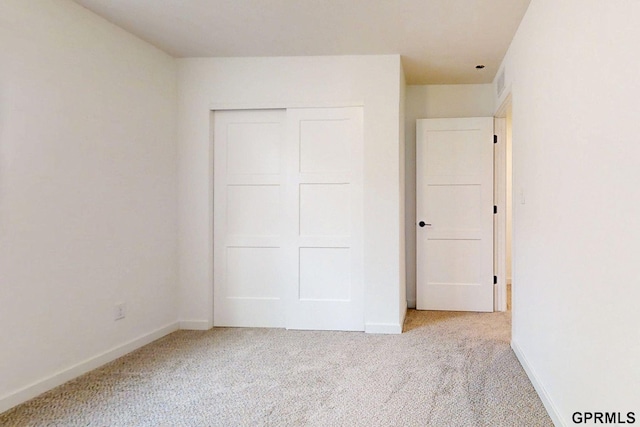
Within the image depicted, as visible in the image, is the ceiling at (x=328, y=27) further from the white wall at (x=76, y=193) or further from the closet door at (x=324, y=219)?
the closet door at (x=324, y=219)

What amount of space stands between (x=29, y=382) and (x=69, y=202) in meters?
1.08

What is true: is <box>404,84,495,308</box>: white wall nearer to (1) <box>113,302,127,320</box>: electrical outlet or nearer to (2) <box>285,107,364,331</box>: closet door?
(2) <box>285,107,364,331</box>: closet door

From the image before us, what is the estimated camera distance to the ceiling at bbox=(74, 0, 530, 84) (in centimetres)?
279

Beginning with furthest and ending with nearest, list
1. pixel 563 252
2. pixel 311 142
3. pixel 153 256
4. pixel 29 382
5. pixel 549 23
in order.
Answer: pixel 311 142 < pixel 153 256 < pixel 29 382 < pixel 549 23 < pixel 563 252

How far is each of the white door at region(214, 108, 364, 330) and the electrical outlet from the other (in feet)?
2.93

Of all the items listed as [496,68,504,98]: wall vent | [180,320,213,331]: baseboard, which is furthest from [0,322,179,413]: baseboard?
[496,68,504,98]: wall vent

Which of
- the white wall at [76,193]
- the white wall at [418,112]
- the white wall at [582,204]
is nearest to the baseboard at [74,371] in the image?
the white wall at [76,193]

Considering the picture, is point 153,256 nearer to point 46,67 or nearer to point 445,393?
point 46,67

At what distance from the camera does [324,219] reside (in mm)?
3779

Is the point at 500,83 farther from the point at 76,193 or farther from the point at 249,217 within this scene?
the point at 76,193

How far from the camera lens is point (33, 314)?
2445 mm

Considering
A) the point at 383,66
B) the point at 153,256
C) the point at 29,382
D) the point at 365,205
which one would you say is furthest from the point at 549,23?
the point at 29,382

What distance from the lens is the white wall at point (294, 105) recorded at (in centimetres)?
365

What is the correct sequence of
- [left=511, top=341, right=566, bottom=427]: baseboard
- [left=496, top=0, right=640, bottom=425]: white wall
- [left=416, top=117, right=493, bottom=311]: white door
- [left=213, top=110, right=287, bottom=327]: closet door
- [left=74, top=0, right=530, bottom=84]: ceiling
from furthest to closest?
[left=416, top=117, right=493, bottom=311]: white door < [left=213, top=110, right=287, bottom=327]: closet door < [left=74, top=0, right=530, bottom=84]: ceiling < [left=511, top=341, right=566, bottom=427]: baseboard < [left=496, top=0, right=640, bottom=425]: white wall
